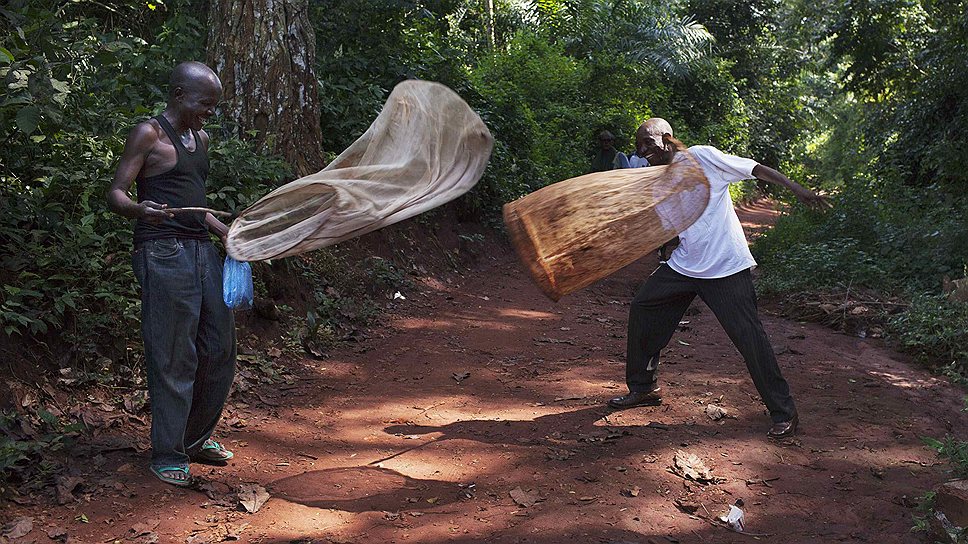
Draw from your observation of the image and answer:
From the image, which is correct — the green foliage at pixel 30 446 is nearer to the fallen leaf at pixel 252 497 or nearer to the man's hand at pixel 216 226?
the fallen leaf at pixel 252 497

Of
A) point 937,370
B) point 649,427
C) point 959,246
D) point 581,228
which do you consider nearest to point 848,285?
point 959,246

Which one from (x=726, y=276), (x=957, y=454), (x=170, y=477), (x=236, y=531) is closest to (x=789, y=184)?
(x=726, y=276)

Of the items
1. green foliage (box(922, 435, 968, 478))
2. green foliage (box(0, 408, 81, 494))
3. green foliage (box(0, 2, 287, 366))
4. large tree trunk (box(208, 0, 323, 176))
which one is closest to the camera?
green foliage (box(0, 408, 81, 494))

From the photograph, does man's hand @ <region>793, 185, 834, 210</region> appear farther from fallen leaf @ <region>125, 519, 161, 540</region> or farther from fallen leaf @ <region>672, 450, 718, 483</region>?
fallen leaf @ <region>125, 519, 161, 540</region>

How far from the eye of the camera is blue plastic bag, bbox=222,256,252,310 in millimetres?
4250

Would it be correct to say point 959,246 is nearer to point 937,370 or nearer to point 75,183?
point 937,370

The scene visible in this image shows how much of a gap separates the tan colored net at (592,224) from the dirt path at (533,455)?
1.12m

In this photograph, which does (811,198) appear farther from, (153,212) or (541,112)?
(541,112)

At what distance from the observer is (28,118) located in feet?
15.7

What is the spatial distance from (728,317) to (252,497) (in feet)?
10.0

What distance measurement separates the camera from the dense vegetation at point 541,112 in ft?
17.7

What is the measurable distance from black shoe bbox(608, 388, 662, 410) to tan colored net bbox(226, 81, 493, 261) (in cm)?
210

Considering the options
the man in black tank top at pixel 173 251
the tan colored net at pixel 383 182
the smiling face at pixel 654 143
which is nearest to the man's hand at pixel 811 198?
the smiling face at pixel 654 143

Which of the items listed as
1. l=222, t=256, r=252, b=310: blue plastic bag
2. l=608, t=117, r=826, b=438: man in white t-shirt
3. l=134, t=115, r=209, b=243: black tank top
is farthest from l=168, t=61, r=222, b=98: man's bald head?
l=608, t=117, r=826, b=438: man in white t-shirt
